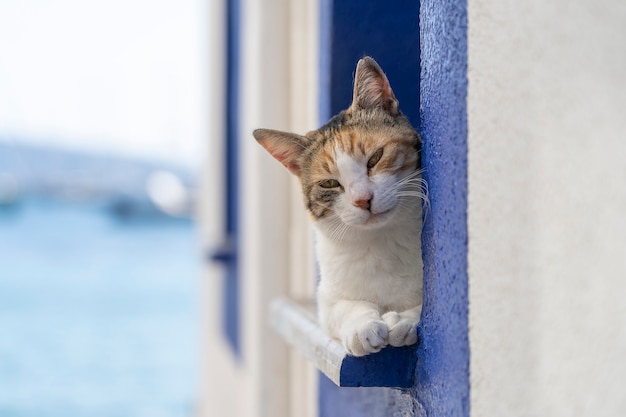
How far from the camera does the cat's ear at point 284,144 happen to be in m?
1.14

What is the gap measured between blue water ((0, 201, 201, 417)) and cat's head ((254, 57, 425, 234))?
390cm

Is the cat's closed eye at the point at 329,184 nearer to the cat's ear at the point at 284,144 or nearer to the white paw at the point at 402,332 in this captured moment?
the cat's ear at the point at 284,144

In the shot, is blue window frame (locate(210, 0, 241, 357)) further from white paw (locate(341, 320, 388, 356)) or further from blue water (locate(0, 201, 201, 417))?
white paw (locate(341, 320, 388, 356))

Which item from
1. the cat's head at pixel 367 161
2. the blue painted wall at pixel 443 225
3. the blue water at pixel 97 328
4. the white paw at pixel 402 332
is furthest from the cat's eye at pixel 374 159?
the blue water at pixel 97 328

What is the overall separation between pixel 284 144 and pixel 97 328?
6.36 m

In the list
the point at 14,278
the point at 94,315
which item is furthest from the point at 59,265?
the point at 94,315

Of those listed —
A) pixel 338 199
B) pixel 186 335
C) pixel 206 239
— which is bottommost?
pixel 186 335

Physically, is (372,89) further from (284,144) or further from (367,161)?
(284,144)

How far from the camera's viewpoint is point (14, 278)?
9.95 metres

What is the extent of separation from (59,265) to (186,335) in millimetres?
5268

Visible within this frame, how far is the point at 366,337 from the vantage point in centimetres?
A: 85

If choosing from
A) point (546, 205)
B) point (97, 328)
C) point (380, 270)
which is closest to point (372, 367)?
point (380, 270)

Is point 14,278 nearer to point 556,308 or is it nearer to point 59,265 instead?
point 59,265

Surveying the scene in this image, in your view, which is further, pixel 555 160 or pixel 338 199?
pixel 338 199
